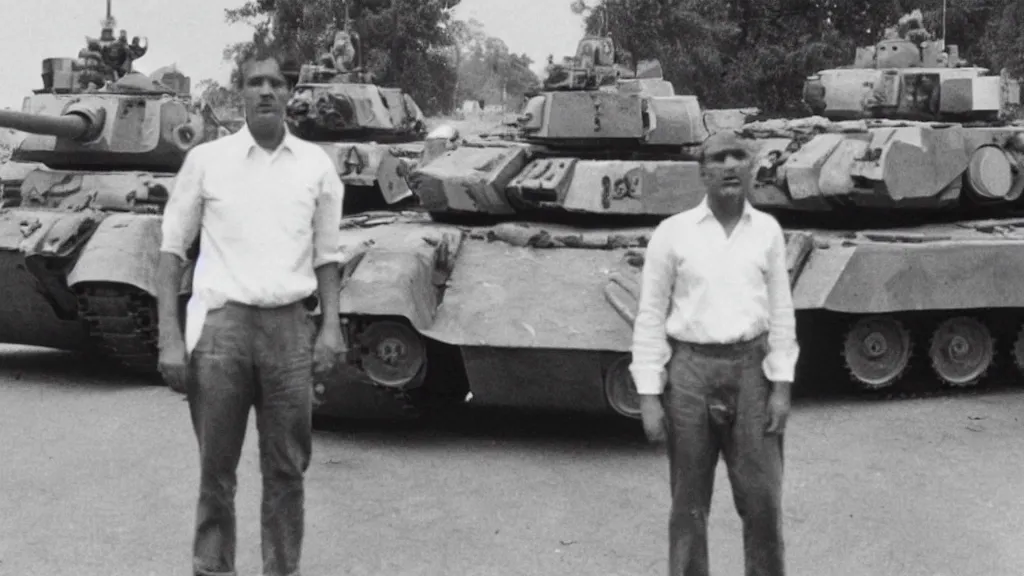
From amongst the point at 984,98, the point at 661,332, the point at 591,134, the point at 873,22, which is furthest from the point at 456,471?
the point at 873,22

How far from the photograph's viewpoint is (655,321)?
5367 millimetres

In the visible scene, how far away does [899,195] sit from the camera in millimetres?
11180

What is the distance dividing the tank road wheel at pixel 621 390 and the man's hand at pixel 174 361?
4090 mm

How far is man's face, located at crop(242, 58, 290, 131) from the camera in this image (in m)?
5.69

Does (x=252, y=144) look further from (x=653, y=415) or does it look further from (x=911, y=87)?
(x=911, y=87)

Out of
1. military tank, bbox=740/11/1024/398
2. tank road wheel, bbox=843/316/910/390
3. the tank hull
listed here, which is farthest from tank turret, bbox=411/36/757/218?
tank road wheel, bbox=843/316/910/390

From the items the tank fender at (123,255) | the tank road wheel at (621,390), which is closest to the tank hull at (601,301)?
the tank road wheel at (621,390)

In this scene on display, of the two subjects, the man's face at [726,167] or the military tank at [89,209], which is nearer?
the man's face at [726,167]

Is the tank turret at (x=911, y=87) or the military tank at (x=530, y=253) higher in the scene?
the tank turret at (x=911, y=87)

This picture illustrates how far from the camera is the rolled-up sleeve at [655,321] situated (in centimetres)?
532

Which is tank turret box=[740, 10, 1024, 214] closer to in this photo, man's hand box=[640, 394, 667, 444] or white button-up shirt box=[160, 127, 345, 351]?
man's hand box=[640, 394, 667, 444]

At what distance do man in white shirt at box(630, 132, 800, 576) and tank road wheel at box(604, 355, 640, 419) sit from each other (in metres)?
3.87

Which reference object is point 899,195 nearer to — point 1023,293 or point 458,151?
point 1023,293

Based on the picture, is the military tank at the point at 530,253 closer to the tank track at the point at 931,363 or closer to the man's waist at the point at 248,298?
the tank track at the point at 931,363
